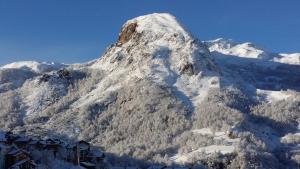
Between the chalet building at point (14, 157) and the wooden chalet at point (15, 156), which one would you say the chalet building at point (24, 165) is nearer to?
the chalet building at point (14, 157)

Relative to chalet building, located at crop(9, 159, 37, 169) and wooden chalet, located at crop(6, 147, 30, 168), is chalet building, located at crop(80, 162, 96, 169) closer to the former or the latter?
wooden chalet, located at crop(6, 147, 30, 168)

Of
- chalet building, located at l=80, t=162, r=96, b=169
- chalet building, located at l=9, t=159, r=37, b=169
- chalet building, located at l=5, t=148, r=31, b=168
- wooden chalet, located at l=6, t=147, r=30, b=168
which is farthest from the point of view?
chalet building, located at l=80, t=162, r=96, b=169

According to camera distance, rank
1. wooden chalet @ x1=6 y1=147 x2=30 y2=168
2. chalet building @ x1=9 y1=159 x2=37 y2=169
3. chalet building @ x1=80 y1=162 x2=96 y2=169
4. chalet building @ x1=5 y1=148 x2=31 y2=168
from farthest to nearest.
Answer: chalet building @ x1=80 y1=162 x2=96 y2=169
wooden chalet @ x1=6 y1=147 x2=30 y2=168
chalet building @ x1=5 y1=148 x2=31 y2=168
chalet building @ x1=9 y1=159 x2=37 y2=169

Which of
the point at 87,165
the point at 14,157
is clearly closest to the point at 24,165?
the point at 14,157

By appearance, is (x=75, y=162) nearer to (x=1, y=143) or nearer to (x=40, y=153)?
(x=40, y=153)

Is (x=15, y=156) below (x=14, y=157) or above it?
above

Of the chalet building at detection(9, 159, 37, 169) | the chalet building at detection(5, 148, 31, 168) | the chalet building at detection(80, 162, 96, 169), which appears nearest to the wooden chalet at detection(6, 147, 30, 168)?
the chalet building at detection(5, 148, 31, 168)

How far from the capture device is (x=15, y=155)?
16062cm

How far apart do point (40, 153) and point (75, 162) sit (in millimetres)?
9561

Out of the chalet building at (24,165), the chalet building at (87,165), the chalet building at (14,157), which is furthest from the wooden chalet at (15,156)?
the chalet building at (87,165)

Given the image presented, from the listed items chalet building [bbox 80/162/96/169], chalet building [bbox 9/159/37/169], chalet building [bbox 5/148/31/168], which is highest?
chalet building [bbox 5/148/31/168]

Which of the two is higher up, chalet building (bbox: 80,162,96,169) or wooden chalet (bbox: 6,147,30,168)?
wooden chalet (bbox: 6,147,30,168)

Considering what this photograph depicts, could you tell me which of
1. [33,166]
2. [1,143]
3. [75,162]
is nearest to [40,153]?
[75,162]

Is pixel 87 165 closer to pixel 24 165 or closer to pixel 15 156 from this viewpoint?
pixel 15 156
